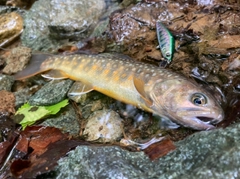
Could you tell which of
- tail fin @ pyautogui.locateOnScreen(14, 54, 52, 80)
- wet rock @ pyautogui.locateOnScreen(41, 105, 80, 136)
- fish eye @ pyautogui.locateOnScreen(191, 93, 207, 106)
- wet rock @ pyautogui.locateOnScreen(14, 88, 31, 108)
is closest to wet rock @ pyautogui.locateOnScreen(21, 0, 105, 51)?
tail fin @ pyautogui.locateOnScreen(14, 54, 52, 80)

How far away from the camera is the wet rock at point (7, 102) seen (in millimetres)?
4468

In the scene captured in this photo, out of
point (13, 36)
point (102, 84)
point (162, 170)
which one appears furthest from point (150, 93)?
point (13, 36)

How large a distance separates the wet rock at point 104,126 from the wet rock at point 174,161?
715 millimetres

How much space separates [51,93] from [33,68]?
80cm

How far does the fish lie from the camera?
11.1 feet

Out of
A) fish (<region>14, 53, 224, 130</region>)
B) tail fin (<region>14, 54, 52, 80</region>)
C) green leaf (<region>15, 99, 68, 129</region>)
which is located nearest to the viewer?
fish (<region>14, 53, 224, 130</region>)

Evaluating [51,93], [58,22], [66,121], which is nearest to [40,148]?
[66,121]

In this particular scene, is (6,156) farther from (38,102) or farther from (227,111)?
(227,111)

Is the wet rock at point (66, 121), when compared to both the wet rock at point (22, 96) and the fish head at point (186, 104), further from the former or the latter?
the fish head at point (186, 104)

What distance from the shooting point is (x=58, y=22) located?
598 cm

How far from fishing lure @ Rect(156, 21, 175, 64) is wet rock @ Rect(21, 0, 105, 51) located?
164 cm

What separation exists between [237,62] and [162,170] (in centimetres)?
189

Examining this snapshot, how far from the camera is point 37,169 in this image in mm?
2949

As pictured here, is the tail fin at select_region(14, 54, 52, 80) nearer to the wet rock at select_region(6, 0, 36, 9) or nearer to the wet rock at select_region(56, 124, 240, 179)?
the wet rock at select_region(6, 0, 36, 9)
